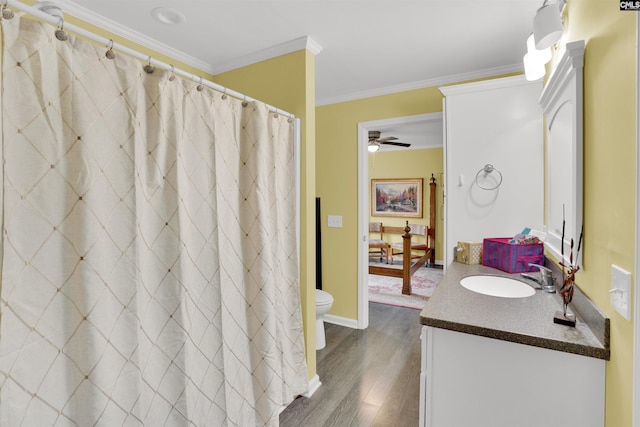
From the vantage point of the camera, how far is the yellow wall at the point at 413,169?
6266 millimetres

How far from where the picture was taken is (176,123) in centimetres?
137

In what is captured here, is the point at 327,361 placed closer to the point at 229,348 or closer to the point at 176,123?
the point at 229,348

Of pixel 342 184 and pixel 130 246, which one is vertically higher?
pixel 342 184

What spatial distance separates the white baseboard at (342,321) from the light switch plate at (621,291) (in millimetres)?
2497

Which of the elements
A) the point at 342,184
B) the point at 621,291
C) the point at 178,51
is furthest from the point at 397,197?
the point at 621,291

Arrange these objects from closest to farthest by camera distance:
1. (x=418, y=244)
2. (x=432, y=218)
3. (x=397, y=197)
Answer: (x=432, y=218) < (x=418, y=244) < (x=397, y=197)

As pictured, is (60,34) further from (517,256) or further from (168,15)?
(517,256)

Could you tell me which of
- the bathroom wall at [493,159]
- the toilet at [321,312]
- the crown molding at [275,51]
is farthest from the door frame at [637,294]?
the toilet at [321,312]

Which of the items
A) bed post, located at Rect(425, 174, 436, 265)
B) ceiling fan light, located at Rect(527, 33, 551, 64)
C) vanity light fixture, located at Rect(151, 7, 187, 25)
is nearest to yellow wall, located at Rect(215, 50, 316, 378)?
vanity light fixture, located at Rect(151, 7, 187, 25)

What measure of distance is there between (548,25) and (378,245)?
195 inches

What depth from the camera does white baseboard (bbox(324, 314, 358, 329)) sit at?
10.5 ft

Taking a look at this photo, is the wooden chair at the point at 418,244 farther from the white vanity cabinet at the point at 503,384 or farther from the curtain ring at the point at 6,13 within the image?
the curtain ring at the point at 6,13

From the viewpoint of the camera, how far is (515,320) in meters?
1.17

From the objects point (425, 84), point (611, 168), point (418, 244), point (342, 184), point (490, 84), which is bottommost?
point (418, 244)
